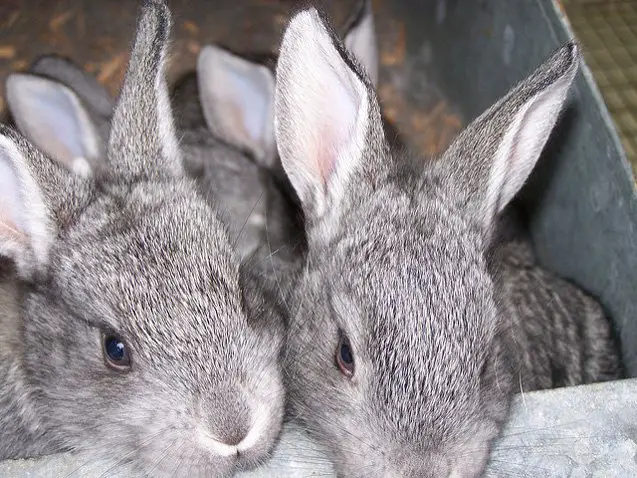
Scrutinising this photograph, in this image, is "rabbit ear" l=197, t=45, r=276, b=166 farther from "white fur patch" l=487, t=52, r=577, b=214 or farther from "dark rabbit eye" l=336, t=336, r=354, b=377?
"dark rabbit eye" l=336, t=336, r=354, b=377

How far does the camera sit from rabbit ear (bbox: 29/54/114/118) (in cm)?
351

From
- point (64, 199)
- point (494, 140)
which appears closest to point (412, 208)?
point (494, 140)

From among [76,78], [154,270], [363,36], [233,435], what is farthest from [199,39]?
[233,435]

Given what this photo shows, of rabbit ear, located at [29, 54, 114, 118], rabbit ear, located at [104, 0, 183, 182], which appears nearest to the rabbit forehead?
rabbit ear, located at [104, 0, 183, 182]

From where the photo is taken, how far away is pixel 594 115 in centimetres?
264

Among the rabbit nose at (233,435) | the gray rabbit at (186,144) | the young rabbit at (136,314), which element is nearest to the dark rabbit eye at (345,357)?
the young rabbit at (136,314)

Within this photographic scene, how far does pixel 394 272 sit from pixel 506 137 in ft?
1.88

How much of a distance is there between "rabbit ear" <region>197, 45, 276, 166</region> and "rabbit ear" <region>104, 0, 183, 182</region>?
1.13 metres

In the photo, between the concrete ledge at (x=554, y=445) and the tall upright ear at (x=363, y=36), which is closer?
the concrete ledge at (x=554, y=445)

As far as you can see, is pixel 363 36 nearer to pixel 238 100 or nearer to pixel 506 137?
pixel 238 100

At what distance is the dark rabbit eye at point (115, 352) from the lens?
2049mm

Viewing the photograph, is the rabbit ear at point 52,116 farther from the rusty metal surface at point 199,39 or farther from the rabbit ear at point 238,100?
the rusty metal surface at point 199,39

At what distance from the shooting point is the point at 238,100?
12.1ft

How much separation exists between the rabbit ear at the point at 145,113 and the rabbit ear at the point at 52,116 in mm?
539
